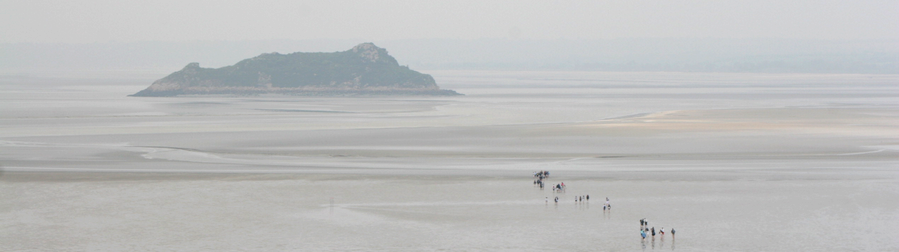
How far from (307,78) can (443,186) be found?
98.3 meters

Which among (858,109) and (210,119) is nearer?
(210,119)

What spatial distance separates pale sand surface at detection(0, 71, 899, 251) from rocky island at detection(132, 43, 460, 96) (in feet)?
204

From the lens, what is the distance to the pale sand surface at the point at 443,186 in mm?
23469

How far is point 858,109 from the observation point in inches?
3167

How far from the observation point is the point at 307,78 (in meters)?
128

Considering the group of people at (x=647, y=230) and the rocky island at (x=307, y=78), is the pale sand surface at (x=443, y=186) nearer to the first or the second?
the group of people at (x=647, y=230)

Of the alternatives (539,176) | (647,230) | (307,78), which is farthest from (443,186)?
(307,78)

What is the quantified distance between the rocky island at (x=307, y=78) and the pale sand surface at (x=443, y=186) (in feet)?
204

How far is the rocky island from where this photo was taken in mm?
122625

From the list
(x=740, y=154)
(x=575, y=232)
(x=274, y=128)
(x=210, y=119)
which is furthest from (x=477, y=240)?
(x=210, y=119)

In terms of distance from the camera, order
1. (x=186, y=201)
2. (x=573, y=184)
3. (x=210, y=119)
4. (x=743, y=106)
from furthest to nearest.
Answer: (x=743, y=106) → (x=210, y=119) → (x=573, y=184) → (x=186, y=201)

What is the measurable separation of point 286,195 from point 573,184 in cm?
1073

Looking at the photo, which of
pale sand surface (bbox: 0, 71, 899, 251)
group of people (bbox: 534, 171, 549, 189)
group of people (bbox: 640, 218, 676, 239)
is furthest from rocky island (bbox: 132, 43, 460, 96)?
group of people (bbox: 640, 218, 676, 239)

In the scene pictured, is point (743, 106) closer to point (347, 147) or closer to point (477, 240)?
point (347, 147)
